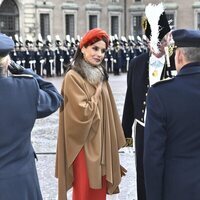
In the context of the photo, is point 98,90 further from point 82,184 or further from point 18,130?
point 18,130

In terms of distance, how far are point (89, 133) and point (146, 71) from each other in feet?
2.48

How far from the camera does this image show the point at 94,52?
4.79 meters

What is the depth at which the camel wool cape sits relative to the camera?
4680 mm

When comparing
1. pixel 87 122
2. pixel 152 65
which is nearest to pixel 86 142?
pixel 87 122

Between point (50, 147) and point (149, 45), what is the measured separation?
4372mm

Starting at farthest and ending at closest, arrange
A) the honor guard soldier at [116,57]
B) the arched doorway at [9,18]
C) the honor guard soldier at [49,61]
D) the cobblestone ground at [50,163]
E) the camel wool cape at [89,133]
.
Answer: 1. the arched doorway at [9,18]
2. the honor guard soldier at [116,57]
3. the honor guard soldier at [49,61]
4. the cobblestone ground at [50,163]
5. the camel wool cape at [89,133]

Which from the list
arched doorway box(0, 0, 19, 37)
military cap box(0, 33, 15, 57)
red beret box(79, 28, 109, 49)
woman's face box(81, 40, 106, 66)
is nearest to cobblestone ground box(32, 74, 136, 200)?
woman's face box(81, 40, 106, 66)

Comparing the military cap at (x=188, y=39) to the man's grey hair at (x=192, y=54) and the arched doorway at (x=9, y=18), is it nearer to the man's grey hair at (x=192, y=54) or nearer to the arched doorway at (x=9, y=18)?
the man's grey hair at (x=192, y=54)

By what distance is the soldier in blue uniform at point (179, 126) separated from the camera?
10.7ft

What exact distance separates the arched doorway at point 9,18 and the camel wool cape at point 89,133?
29560mm

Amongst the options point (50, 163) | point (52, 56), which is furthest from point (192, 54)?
point (52, 56)

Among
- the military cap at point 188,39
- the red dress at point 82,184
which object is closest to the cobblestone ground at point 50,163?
the red dress at point 82,184

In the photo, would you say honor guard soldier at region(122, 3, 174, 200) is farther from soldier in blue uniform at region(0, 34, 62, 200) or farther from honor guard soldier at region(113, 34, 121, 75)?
honor guard soldier at region(113, 34, 121, 75)

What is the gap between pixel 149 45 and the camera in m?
4.89
